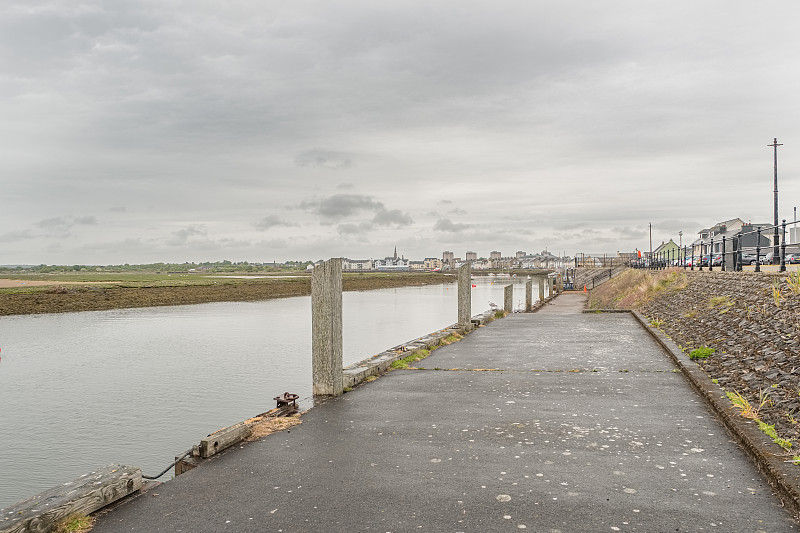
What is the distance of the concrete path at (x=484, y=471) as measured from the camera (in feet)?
12.8

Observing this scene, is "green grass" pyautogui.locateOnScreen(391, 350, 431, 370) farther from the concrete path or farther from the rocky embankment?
the rocky embankment

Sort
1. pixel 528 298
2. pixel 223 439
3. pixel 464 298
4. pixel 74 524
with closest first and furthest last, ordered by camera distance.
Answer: pixel 74 524
pixel 223 439
pixel 464 298
pixel 528 298

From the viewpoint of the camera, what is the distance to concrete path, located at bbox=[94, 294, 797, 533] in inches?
154

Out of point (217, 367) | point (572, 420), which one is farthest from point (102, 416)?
point (572, 420)

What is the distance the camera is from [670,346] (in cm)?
1111

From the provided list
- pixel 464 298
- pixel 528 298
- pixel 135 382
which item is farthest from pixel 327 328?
pixel 528 298

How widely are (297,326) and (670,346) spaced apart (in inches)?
794

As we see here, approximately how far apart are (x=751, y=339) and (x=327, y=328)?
6526 millimetres

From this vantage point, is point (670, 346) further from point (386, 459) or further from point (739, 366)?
point (386, 459)

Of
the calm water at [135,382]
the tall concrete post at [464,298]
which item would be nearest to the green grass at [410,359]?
the calm water at [135,382]

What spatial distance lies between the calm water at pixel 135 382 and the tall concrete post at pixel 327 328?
2.81 meters

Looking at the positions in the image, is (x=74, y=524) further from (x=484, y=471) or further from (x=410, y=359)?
(x=410, y=359)

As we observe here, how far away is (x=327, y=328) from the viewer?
754 cm

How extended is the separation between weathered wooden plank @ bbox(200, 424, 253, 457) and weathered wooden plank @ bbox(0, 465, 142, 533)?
739 mm
